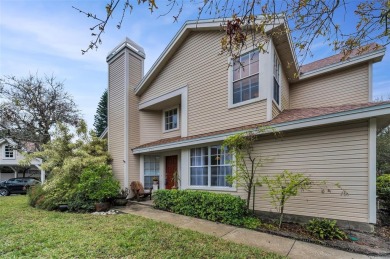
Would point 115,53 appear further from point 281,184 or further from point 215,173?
point 281,184

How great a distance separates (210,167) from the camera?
7.99 meters

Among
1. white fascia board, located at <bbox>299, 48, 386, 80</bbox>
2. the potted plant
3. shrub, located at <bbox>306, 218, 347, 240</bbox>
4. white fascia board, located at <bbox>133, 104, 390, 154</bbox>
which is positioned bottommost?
the potted plant

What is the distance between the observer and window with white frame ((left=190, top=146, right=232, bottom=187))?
25.0 ft

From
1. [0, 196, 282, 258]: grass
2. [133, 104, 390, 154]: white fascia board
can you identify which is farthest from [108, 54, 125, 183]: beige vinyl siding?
[133, 104, 390, 154]: white fascia board

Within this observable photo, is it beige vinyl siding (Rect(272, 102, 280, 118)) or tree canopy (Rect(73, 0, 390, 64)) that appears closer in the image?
tree canopy (Rect(73, 0, 390, 64))

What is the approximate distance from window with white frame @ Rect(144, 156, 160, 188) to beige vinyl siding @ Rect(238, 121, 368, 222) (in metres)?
6.65

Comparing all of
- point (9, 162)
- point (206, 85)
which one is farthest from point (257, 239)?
point (9, 162)

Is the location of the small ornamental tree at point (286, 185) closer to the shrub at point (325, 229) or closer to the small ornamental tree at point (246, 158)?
the small ornamental tree at point (246, 158)

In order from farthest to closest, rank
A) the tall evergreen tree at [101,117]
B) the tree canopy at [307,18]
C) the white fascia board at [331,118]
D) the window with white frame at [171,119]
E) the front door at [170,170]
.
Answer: the tall evergreen tree at [101,117] < the window with white frame at [171,119] < the front door at [170,170] < the white fascia board at [331,118] < the tree canopy at [307,18]

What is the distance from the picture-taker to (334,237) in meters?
4.93

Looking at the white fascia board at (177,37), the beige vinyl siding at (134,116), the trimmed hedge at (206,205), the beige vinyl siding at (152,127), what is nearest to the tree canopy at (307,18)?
the trimmed hedge at (206,205)

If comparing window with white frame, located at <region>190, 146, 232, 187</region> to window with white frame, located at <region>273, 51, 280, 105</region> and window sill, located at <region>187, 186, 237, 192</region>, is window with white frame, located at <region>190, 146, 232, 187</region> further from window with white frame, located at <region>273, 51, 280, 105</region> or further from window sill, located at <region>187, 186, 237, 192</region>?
window with white frame, located at <region>273, 51, 280, 105</region>

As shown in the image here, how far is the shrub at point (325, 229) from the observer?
16.1 ft

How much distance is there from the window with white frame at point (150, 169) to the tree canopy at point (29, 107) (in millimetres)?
9783
